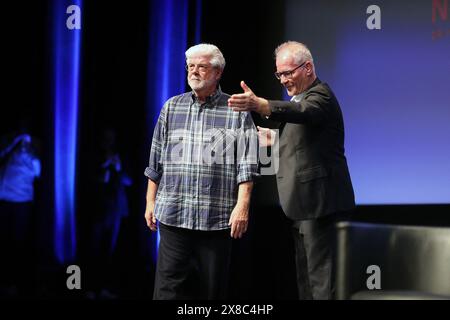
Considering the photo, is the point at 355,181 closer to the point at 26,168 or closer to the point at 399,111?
the point at 399,111

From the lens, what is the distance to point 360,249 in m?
2.15

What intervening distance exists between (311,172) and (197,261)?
59 centimetres

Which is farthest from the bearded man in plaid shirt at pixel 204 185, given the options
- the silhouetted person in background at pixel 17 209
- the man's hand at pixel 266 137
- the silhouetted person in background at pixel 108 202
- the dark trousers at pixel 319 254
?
the silhouetted person in background at pixel 17 209

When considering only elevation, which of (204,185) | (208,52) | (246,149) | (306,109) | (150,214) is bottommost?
(150,214)

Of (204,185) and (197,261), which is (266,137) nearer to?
(204,185)

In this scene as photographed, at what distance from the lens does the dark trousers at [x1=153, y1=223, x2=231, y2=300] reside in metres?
3.02

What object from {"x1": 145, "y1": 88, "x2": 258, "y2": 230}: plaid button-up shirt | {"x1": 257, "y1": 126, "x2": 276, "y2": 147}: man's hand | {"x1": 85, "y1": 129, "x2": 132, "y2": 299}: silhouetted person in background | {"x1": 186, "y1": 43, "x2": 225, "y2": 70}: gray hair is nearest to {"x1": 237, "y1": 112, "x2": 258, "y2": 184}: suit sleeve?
{"x1": 145, "y1": 88, "x2": 258, "y2": 230}: plaid button-up shirt

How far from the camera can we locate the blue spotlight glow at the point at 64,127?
14.2ft

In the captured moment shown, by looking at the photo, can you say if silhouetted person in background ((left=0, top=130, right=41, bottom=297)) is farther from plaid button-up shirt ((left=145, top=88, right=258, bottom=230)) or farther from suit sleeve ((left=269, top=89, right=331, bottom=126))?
suit sleeve ((left=269, top=89, right=331, bottom=126))

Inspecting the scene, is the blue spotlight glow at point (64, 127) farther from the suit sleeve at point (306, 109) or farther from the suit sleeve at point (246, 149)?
the suit sleeve at point (306, 109)

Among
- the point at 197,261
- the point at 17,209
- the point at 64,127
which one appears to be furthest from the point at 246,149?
the point at 17,209

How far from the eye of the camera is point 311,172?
2.98 metres

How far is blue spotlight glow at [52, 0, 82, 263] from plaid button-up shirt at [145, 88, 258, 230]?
56.3 inches

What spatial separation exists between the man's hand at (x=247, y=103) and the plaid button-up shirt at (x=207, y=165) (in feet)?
0.99
